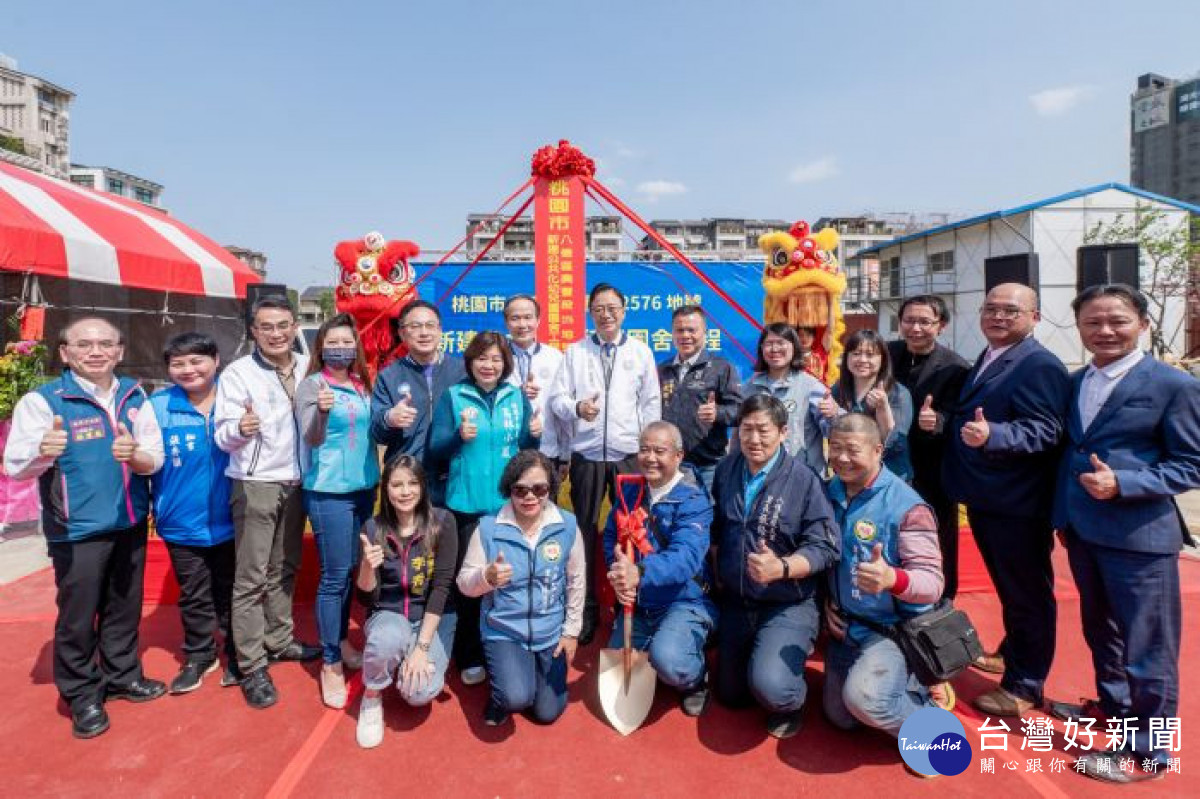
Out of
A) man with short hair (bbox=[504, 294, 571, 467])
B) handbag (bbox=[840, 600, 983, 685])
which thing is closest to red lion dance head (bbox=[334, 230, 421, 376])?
man with short hair (bbox=[504, 294, 571, 467])

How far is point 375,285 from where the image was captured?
221 inches

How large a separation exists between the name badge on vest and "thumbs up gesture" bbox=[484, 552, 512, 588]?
161 cm

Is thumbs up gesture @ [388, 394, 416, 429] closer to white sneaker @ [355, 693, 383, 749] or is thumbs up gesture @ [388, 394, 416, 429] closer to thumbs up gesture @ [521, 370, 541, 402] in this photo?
thumbs up gesture @ [521, 370, 541, 402]

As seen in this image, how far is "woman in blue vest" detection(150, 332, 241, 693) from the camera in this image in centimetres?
256

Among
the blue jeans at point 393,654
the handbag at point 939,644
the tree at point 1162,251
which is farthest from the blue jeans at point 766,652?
the tree at point 1162,251

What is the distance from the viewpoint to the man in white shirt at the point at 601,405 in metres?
3.00

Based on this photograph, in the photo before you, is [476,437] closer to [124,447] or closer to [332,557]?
[332,557]

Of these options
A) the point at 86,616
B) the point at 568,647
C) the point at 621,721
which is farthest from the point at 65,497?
the point at 621,721

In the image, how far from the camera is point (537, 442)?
285 cm

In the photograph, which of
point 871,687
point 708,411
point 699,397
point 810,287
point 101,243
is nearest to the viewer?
point 871,687

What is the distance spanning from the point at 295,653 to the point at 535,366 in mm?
1803

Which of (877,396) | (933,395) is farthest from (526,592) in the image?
(933,395)

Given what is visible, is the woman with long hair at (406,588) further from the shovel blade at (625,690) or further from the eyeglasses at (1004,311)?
the eyeglasses at (1004,311)

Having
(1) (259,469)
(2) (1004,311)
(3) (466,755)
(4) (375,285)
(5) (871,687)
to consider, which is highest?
(4) (375,285)
